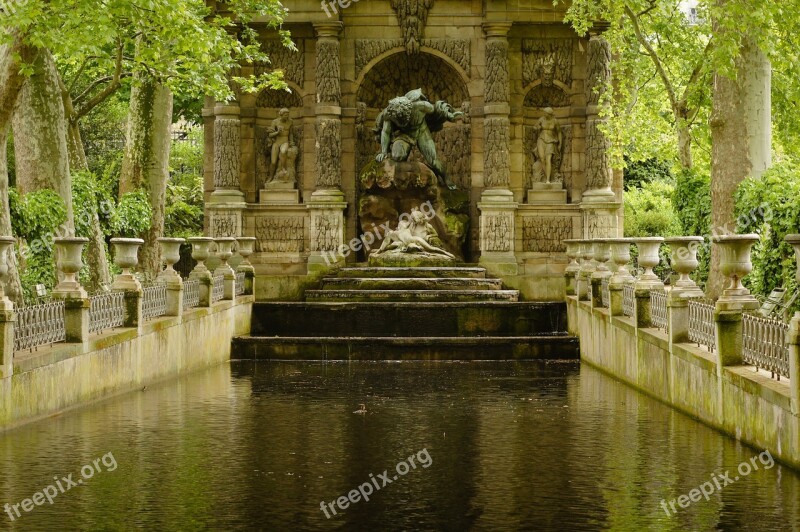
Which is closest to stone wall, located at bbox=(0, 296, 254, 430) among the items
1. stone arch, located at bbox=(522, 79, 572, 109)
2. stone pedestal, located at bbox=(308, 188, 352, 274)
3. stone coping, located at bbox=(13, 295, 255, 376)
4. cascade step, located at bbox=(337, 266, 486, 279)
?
stone coping, located at bbox=(13, 295, 255, 376)

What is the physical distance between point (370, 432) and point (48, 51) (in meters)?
9.81

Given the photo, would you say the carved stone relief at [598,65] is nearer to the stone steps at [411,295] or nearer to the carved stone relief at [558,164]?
the carved stone relief at [558,164]

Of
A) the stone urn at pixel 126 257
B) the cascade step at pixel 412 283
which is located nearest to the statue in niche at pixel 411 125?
the cascade step at pixel 412 283

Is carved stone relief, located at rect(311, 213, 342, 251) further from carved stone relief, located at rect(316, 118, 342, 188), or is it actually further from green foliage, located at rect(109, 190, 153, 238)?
green foliage, located at rect(109, 190, 153, 238)

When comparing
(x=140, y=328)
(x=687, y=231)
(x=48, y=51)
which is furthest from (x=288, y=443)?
(x=687, y=231)

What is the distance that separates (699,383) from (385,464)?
3.73 metres

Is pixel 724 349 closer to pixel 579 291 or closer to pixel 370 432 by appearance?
pixel 370 432

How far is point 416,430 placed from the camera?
40.3 ft

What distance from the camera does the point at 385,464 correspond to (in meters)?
10.4

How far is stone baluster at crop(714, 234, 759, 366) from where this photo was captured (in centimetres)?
1178

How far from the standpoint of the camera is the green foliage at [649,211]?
4456 cm

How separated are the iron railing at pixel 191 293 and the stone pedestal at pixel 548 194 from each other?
10407mm
